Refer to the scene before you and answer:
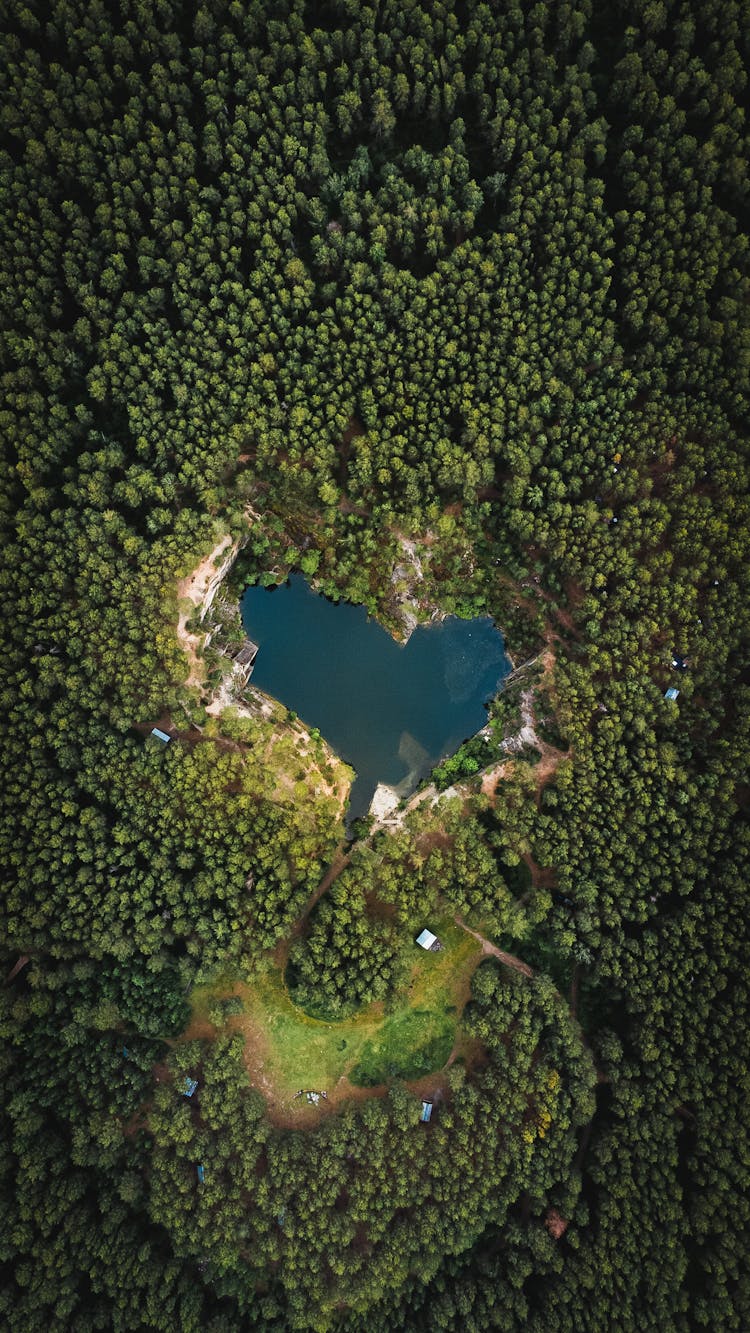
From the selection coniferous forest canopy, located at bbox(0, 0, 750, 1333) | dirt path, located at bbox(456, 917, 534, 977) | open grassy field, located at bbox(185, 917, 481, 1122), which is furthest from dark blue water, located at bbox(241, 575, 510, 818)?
open grassy field, located at bbox(185, 917, 481, 1122)

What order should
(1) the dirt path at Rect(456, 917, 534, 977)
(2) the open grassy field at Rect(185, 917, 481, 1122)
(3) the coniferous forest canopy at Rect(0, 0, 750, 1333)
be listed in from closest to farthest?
(3) the coniferous forest canopy at Rect(0, 0, 750, 1333) → (2) the open grassy field at Rect(185, 917, 481, 1122) → (1) the dirt path at Rect(456, 917, 534, 977)

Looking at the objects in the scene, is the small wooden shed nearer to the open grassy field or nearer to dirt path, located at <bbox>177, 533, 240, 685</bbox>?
the open grassy field

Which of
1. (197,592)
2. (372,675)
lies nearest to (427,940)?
(372,675)

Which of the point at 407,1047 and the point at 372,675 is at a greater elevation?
the point at 372,675

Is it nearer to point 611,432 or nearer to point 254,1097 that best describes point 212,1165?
point 254,1097

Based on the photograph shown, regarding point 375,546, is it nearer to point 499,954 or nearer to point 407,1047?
point 499,954

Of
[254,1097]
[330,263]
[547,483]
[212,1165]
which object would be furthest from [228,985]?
[330,263]
